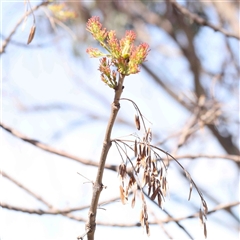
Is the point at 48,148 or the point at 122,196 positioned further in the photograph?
the point at 48,148

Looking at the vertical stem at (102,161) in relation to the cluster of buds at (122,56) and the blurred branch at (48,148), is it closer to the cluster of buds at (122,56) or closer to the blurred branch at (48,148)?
the cluster of buds at (122,56)

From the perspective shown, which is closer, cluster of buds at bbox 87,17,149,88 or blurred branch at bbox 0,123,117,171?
cluster of buds at bbox 87,17,149,88

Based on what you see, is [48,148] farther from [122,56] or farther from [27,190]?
[122,56]

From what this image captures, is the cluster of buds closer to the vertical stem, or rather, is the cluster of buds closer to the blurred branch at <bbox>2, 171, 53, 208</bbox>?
the vertical stem

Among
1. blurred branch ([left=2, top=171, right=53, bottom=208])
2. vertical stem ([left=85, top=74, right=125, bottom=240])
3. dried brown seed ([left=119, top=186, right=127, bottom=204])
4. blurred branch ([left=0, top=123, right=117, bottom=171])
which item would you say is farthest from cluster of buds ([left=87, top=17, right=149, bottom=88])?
blurred branch ([left=2, top=171, right=53, bottom=208])

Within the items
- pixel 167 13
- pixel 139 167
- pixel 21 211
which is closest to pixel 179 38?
pixel 167 13

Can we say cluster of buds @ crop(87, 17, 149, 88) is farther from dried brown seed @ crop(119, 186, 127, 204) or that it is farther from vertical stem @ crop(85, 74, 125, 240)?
dried brown seed @ crop(119, 186, 127, 204)

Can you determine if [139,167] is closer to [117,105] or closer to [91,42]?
[117,105]

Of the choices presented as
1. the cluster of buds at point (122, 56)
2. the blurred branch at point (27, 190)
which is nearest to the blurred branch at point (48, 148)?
the blurred branch at point (27, 190)

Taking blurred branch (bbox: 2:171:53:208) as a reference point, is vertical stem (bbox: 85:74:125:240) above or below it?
below

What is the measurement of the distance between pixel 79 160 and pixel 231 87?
7.13ft

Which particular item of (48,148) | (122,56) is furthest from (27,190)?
(122,56)

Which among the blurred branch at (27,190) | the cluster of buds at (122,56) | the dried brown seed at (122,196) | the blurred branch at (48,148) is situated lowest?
the dried brown seed at (122,196)

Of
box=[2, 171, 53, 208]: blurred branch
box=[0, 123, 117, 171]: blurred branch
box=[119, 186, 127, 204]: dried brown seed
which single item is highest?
box=[0, 123, 117, 171]: blurred branch
